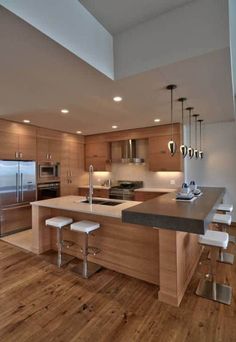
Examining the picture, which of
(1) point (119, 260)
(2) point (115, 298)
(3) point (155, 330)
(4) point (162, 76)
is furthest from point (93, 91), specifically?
(3) point (155, 330)

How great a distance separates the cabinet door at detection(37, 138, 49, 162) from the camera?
5.23m

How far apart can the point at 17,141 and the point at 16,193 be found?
47.0 inches

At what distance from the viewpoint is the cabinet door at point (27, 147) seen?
4816mm

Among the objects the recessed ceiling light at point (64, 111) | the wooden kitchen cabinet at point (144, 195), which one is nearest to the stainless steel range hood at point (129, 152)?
the wooden kitchen cabinet at point (144, 195)

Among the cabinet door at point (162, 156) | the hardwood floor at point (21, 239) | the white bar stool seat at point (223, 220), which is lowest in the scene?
the hardwood floor at point (21, 239)

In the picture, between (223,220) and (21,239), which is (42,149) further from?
(223,220)

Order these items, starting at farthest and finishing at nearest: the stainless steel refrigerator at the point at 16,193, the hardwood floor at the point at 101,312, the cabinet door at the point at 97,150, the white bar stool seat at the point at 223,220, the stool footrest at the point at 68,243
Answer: the cabinet door at the point at 97,150 → the stainless steel refrigerator at the point at 16,193 → the stool footrest at the point at 68,243 → the white bar stool seat at the point at 223,220 → the hardwood floor at the point at 101,312

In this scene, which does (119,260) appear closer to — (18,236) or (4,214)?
(18,236)

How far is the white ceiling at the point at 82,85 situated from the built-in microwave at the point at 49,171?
1.33 metres

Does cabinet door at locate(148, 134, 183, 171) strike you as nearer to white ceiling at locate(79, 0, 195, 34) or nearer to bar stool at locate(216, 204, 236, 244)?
bar stool at locate(216, 204, 236, 244)

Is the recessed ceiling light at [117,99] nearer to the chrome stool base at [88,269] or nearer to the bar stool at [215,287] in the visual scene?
the bar stool at [215,287]

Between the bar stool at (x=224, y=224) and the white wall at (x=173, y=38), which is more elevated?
the white wall at (x=173, y=38)

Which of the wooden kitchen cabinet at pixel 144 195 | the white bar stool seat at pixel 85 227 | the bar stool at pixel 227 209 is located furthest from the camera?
the wooden kitchen cabinet at pixel 144 195

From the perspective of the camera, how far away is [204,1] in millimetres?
1877
